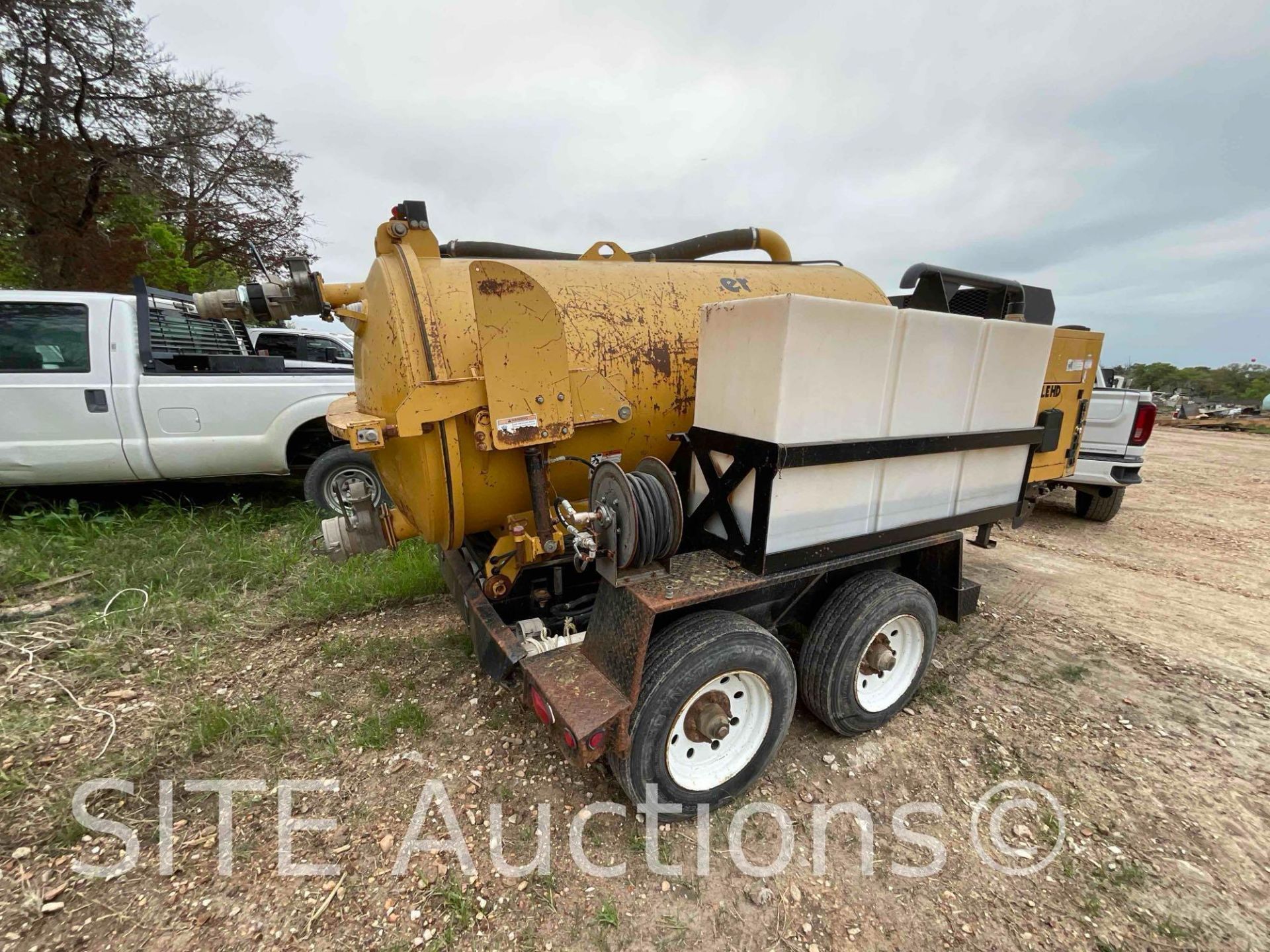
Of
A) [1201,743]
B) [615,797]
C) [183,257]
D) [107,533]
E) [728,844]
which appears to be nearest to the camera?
[728,844]

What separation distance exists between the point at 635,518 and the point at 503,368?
0.79 m

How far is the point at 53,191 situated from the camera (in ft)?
35.5

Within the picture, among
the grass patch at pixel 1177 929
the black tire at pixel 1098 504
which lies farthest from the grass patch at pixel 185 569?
the black tire at pixel 1098 504

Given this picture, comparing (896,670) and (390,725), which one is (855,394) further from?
(390,725)

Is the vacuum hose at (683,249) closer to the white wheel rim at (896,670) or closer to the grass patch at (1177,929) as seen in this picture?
the white wheel rim at (896,670)

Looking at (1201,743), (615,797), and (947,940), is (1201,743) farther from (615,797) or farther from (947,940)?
(615,797)

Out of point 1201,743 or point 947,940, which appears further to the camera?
point 1201,743

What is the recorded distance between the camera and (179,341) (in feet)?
16.8

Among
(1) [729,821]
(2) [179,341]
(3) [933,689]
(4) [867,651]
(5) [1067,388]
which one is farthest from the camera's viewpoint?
(2) [179,341]

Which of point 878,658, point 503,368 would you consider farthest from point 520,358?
point 878,658

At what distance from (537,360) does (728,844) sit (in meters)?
2.11

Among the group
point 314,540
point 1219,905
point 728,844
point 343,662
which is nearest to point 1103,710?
point 1219,905

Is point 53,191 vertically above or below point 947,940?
above

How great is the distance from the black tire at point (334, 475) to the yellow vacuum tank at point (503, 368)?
2.21m
